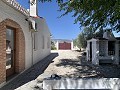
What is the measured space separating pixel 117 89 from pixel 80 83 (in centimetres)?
79

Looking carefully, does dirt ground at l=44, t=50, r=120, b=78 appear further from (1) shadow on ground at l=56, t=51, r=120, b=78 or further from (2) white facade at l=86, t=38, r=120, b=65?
(2) white facade at l=86, t=38, r=120, b=65

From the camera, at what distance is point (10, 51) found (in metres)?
11.2

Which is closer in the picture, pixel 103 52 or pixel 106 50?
pixel 106 50

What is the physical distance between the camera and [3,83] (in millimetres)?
8820

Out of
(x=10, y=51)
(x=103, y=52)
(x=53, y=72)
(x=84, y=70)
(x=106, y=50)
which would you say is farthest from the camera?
(x=103, y=52)

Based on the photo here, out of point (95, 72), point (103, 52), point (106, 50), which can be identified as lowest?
point (95, 72)

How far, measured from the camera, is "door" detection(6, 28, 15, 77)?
10.6 metres

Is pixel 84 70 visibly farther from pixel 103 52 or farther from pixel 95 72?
pixel 103 52

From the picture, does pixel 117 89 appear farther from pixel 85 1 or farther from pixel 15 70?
pixel 15 70

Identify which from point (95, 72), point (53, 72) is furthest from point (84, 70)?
point (53, 72)

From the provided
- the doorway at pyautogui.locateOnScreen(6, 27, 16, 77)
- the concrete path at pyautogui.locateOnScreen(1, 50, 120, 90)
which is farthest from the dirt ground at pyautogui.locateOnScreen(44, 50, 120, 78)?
the doorway at pyautogui.locateOnScreen(6, 27, 16, 77)

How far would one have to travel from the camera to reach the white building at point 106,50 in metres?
17.5

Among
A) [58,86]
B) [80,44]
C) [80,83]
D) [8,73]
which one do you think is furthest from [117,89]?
[80,44]

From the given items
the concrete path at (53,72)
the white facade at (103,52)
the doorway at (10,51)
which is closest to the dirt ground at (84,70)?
the concrete path at (53,72)
